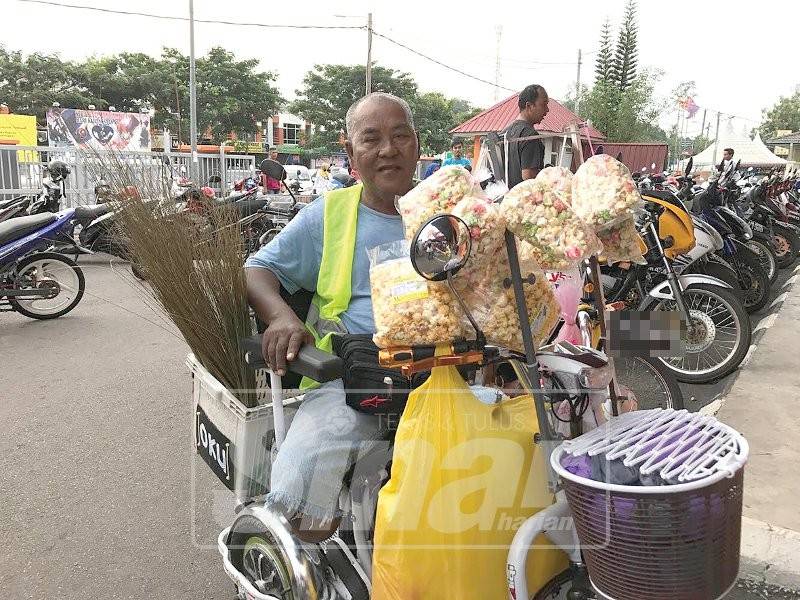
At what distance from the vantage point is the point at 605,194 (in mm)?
1257

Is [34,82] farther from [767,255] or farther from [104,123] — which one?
[767,255]

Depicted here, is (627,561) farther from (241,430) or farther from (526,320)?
(241,430)

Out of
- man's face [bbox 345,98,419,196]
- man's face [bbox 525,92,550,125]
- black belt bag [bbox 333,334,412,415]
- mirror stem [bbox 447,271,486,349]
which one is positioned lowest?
black belt bag [bbox 333,334,412,415]

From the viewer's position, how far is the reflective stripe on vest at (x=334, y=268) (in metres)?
1.86

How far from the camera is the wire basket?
1.04 m

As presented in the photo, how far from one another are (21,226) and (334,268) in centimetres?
456

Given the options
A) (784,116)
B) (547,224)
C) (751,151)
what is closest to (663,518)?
(547,224)

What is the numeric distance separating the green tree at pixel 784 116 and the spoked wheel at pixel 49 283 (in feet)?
244

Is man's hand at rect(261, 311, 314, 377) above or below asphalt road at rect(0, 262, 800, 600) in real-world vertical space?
above

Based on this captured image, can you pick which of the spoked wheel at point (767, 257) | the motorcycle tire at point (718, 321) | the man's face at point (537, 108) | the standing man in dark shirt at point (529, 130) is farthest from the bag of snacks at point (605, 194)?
the spoked wheel at point (767, 257)

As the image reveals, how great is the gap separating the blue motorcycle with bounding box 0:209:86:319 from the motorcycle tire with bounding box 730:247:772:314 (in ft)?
19.9

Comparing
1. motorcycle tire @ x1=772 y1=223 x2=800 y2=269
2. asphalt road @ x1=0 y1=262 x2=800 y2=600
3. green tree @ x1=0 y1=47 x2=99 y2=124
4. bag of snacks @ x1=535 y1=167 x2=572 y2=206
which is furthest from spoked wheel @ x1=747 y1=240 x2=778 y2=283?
green tree @ x1=0 y1=47 x2=99 y2=124

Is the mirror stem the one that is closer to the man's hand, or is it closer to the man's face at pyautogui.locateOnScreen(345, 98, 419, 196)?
the man's hand

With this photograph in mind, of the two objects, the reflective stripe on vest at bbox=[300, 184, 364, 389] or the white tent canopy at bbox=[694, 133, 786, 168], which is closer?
the reflective stripe on vest at bbox=[300, 184, 364, 389]
